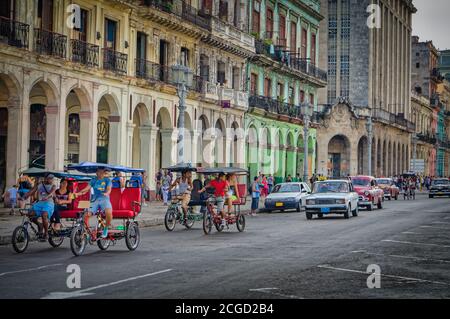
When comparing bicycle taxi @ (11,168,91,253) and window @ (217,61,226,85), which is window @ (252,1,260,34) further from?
bicycle taxi @ (11,168,91,253)

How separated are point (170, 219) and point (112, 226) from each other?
6300 millimetres

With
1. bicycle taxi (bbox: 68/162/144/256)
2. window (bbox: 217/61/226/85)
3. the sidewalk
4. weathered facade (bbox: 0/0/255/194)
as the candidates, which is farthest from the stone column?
window (bbox: 217/61/226/85)

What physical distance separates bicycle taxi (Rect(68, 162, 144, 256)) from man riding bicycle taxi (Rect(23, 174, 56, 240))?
0.67 metres

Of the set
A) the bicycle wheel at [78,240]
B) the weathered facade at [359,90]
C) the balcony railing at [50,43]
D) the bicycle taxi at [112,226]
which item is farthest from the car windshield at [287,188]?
the weathered facade at [359,90]

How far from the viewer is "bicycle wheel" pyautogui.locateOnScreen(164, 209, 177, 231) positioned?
24859 millimetres

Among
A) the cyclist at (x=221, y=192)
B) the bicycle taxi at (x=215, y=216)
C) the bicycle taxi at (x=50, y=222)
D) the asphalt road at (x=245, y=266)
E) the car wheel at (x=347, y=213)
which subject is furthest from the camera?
the car wheel at (x=347, y=213)

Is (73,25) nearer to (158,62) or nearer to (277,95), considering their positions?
(158,62)

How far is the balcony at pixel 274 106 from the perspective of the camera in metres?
52.5

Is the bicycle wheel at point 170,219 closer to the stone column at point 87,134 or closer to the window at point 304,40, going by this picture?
the stone column at point 87,134

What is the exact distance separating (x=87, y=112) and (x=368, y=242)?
1700cm

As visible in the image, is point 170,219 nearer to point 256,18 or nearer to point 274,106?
point 256,18

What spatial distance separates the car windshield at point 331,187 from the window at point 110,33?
35.0ft
